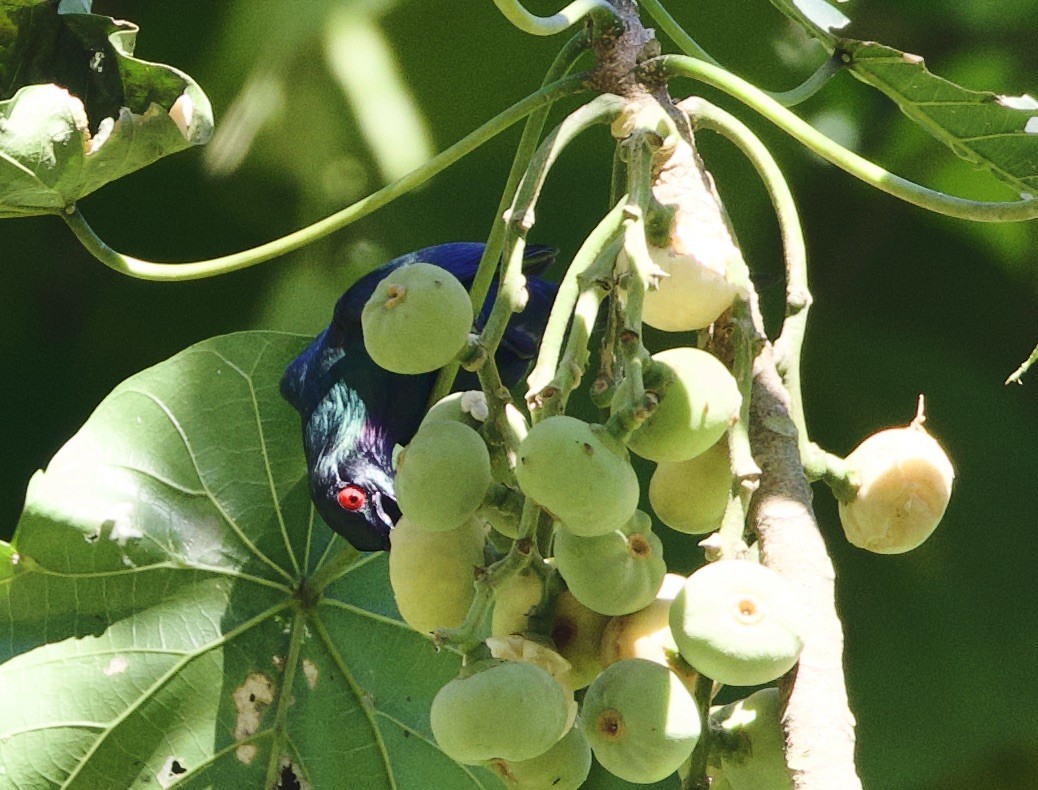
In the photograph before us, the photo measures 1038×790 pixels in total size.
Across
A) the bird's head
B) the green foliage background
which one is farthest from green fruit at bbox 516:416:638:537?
the green foliage background

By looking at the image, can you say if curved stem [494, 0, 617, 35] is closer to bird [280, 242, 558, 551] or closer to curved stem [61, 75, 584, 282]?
curved stem [61, 75, 584, 282]

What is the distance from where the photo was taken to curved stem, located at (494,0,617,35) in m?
0.92

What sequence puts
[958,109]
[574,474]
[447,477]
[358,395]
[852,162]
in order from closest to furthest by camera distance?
1. [574,474]
2. [447,477]
3. [852,162]
4. [958,109]
5. [358,395]

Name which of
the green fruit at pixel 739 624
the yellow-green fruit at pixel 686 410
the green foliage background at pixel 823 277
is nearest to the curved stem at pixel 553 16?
the yellow-green fruit at pixel 686 410

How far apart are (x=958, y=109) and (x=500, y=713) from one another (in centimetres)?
66

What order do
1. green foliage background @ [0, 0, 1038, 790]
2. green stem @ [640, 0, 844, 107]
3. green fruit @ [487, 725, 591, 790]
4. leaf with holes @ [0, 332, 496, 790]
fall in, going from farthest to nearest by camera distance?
green foliage background @ [0, 0, 1038, 790] < leaf with holes @ [0, 332, 496, 790] < green stem @ [640, 0, 844, 107] < green fruit @ [487, 725, 591, 790]

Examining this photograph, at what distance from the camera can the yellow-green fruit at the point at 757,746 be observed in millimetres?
656

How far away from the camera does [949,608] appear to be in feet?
5.87

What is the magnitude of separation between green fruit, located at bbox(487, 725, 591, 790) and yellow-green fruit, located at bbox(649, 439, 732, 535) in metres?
0.15

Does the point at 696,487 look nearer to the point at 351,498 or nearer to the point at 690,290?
the point at 690,290

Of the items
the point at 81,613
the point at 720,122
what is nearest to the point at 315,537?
the point at 81,613

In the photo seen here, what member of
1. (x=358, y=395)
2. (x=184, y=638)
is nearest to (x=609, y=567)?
(x=184, y=638)

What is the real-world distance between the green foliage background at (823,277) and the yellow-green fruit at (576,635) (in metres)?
1.08

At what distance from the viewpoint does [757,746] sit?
66cm
